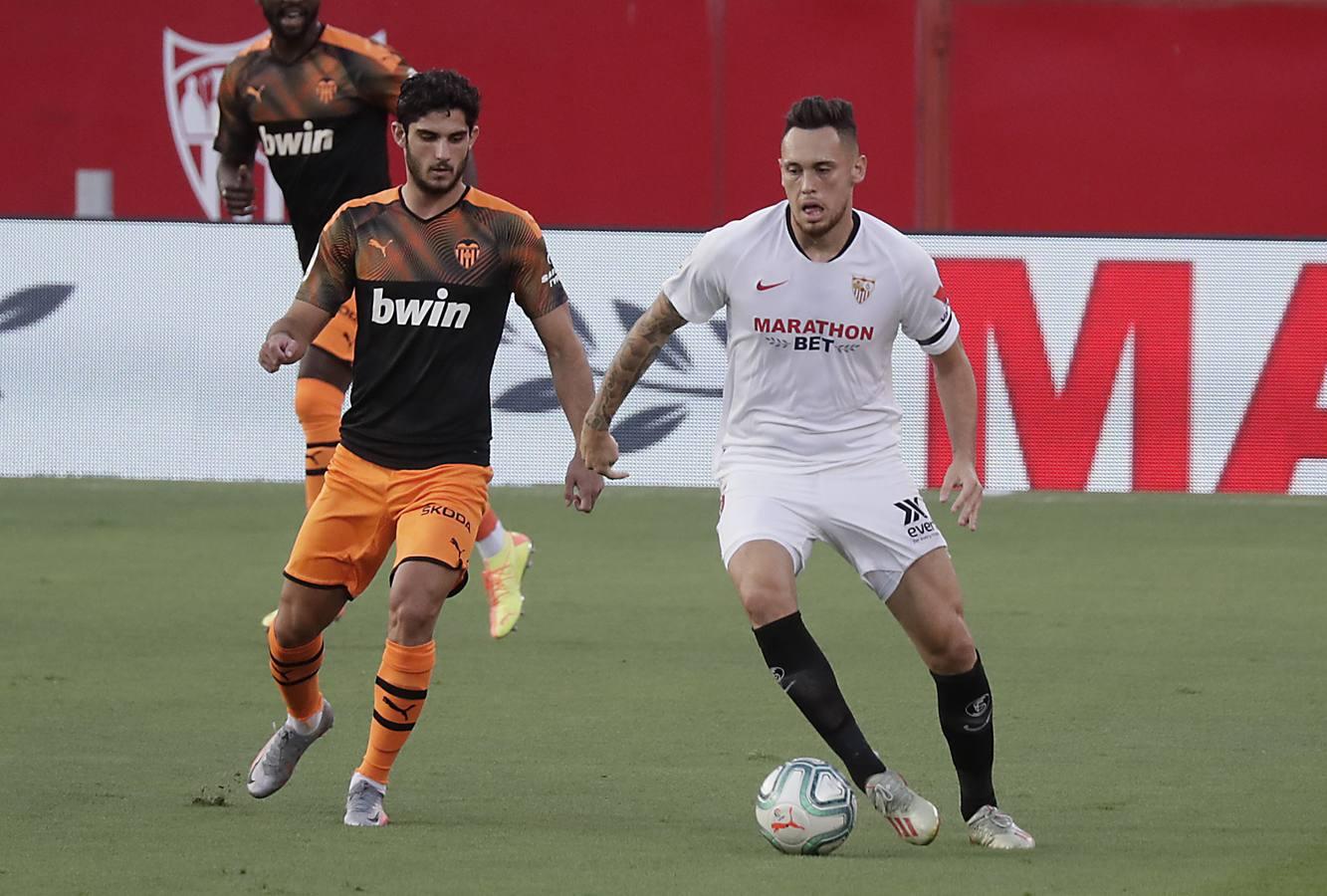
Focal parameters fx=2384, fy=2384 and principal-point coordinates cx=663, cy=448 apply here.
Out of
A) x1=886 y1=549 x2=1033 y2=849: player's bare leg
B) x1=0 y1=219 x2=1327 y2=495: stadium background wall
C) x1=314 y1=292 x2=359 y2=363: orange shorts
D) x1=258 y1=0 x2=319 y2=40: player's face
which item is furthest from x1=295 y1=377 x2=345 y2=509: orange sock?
x1=0 y1=219 x2=1327 y2=495: stadium background wall

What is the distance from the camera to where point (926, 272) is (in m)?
6.15

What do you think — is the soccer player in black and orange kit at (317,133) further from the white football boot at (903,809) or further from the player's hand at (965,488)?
the white football boot at (903,809)

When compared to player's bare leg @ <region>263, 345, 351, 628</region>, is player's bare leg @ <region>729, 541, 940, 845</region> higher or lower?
lower

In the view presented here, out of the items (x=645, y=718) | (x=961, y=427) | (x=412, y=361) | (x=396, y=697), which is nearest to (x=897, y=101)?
(x=645, y=718)

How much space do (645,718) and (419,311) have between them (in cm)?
185

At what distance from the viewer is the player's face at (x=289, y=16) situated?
907cm

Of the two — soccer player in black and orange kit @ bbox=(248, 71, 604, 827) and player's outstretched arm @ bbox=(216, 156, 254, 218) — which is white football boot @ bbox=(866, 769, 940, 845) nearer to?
soccer player in black and orange kit @ bbox=(248, 71, 604, 827)

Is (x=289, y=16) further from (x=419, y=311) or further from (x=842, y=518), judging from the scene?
(x=842, y=518)

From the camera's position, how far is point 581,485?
647 cm

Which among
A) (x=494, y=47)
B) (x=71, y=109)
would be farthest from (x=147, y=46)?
(x=494, y=47)

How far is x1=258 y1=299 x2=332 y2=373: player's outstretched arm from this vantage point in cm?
629

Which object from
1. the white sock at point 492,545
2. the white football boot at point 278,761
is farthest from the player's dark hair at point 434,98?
the white sock at point 492,545

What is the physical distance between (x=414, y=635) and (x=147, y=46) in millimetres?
13528

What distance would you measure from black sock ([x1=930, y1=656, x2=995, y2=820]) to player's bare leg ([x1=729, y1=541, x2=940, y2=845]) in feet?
0.70
